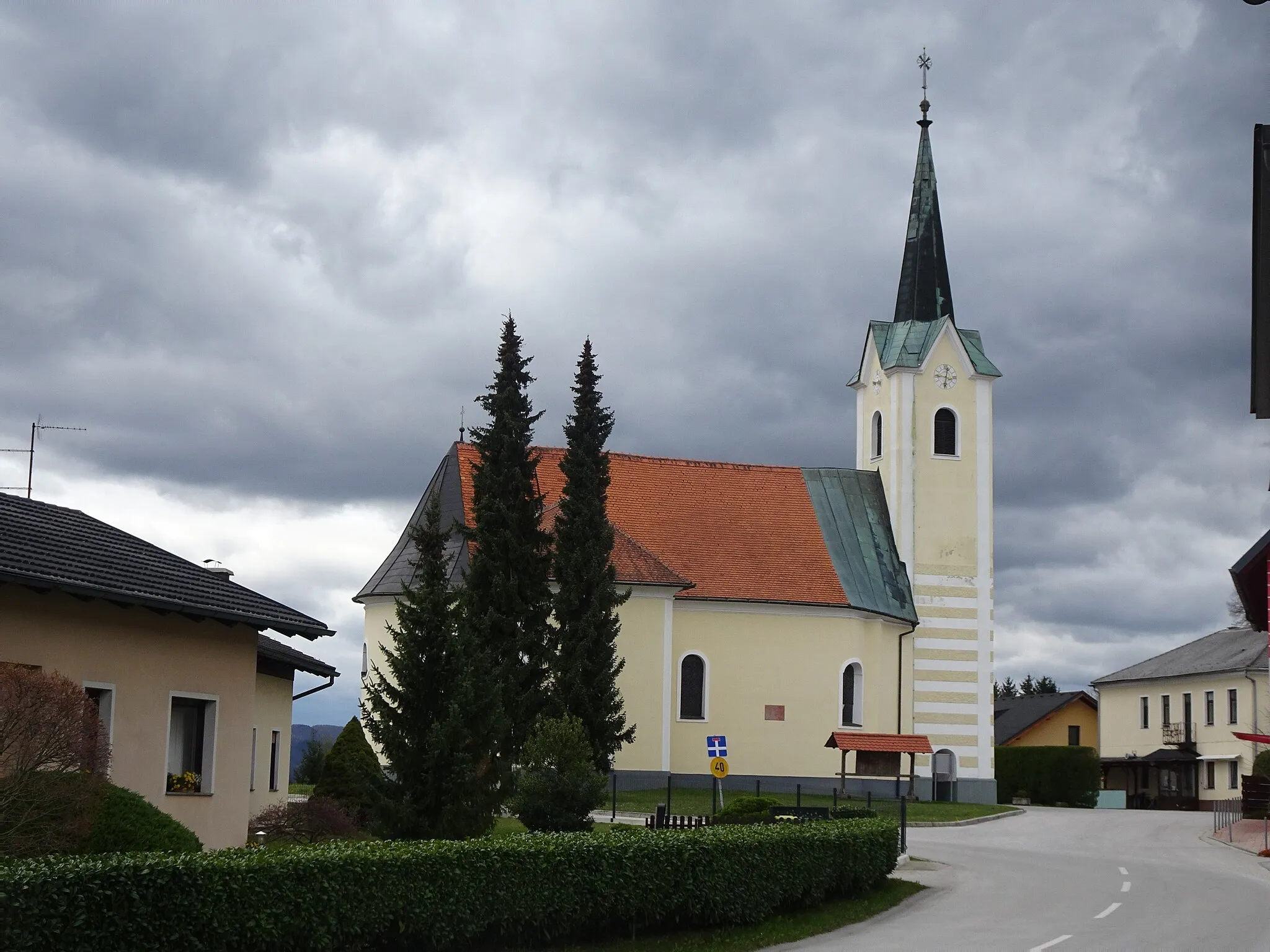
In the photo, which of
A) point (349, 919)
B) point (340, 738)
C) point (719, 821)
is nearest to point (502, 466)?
point (340, 738)

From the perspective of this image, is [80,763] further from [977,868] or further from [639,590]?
[639,590]

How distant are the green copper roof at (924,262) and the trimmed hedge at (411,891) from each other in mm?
36192

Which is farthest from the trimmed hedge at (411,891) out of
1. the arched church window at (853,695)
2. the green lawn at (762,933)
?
the arched church window at (853,695)

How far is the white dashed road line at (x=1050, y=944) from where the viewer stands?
17031 mm

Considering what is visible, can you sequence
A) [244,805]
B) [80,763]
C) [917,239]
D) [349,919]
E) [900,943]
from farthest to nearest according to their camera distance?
[917,239] < [244,805] < [900,943] < [80,763] < [349,919]

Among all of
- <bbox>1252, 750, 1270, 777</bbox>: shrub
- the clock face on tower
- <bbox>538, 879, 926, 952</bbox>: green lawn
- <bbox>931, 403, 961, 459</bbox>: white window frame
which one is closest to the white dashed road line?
<bbox>538, 879, 926, 952</bbox>: green lawn

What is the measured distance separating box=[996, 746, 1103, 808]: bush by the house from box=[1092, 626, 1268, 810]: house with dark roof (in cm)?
542

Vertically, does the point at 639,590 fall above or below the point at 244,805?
above

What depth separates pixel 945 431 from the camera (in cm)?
5325

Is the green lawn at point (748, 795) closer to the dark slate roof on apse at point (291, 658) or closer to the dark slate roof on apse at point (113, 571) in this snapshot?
the dark slate roof on apse at point (291, 658)

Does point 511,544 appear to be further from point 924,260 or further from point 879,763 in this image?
point 924,260

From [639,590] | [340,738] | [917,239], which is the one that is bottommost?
[340,738]

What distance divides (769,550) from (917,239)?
14344 mm

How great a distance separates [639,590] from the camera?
4609 centimetres
